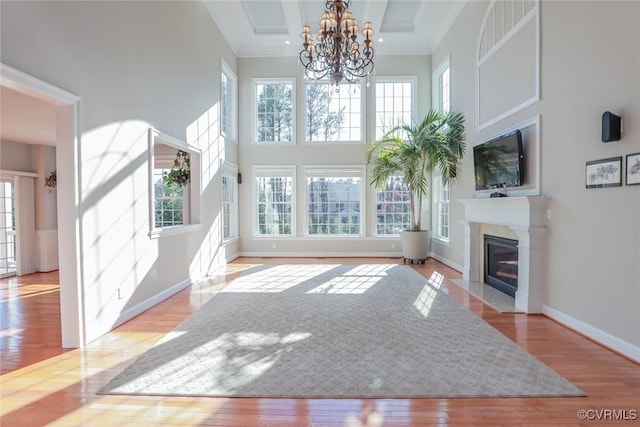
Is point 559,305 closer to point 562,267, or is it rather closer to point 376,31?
point 562,267

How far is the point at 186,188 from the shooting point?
570cm

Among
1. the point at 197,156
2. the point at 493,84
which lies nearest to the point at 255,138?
the point at 197,156

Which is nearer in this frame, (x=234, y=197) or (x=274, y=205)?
(x=234, y=197)

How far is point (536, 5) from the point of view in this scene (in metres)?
3.71

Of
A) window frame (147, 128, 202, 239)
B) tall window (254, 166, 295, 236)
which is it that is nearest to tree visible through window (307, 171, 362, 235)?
tall window (254, 166, 295, 236)

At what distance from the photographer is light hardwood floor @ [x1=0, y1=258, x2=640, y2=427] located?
1934mm

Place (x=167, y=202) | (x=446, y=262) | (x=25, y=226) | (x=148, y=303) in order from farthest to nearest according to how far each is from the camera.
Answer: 1. (x=446, y=262)
2. (x=25, y=226)
3. (x=167, y=202)
4. (x=148, y=303)

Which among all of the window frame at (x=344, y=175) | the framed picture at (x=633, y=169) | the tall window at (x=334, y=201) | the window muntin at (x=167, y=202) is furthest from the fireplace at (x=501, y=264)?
the window muntin at (x=167, y=202)

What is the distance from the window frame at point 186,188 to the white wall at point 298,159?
7.85ft

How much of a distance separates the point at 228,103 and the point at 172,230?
4.11 m

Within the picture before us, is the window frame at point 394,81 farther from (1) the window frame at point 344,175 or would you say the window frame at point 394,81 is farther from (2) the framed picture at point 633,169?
(2) the framed picture at point 633,169

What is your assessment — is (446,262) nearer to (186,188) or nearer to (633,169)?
(633,169)

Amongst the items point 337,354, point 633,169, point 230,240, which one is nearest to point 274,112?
point 230,240

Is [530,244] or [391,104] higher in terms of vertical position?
[391,104]
